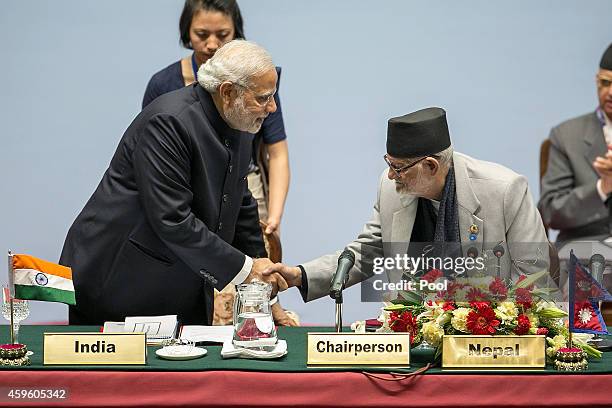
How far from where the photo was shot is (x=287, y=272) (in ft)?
11.6

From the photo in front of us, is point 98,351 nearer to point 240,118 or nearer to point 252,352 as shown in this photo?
point 252,352

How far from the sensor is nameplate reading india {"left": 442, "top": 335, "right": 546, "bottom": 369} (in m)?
2.87

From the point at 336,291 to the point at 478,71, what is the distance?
3051 mm

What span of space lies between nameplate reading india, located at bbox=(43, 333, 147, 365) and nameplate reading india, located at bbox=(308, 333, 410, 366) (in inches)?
17.5

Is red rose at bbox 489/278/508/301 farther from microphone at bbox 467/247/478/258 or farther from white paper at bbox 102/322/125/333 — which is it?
white paper at bbox 102/322/125/333

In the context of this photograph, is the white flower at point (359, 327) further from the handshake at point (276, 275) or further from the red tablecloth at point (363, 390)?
the handshake at point (276, 275)

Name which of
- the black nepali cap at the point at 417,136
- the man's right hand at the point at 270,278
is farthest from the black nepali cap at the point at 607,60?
the man's right hand at the point at 270,278

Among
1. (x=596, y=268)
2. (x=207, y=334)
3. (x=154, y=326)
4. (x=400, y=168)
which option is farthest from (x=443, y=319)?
(x=154, y=326)

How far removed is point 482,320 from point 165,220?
1.03 m

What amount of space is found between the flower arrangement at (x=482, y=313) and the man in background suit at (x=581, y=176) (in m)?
1.87

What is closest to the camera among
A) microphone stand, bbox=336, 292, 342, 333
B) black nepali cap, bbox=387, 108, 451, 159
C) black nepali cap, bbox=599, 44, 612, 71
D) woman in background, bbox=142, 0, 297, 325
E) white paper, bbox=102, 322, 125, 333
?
microphone stand, bbox=336, 292, 342, 333

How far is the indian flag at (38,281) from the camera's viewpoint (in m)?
3.02

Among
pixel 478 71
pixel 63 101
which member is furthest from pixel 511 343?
pixel 63 101

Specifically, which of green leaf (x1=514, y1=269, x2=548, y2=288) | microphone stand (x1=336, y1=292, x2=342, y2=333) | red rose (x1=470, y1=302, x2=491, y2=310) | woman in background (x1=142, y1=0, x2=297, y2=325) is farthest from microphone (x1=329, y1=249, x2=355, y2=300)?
woman in background (x1=142, y1=0, x2=297, y2=325)
